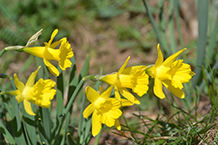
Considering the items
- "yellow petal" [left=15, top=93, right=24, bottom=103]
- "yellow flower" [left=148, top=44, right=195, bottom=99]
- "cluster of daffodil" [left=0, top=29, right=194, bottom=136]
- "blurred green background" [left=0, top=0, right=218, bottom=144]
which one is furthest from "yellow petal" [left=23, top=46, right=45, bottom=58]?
"blurred green background" [left=0, top=0, right=218, bottom=144]

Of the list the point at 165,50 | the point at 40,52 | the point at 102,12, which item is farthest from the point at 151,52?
the point at 40,52

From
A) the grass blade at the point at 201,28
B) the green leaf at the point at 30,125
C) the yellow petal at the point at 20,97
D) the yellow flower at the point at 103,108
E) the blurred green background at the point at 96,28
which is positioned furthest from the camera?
the blurred green background at the point at 96,28

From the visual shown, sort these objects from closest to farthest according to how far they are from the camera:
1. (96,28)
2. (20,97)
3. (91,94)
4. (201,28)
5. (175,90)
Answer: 1. (20,97)
2. (91,94)
3. (175,90)
4. (201,28)
5. (96,28)

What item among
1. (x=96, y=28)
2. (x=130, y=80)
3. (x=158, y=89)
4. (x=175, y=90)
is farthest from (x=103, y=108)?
(x=96, y=28)

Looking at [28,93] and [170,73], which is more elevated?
[28,93]

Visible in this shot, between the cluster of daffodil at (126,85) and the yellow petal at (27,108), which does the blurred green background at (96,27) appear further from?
the yellow petal at (27,108)

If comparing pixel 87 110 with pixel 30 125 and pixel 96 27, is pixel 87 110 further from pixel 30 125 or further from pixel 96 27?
pixel 96 27

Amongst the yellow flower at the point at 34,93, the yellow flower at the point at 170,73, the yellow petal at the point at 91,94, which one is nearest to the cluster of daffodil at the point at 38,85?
the yellow flower at the point at 34,93
